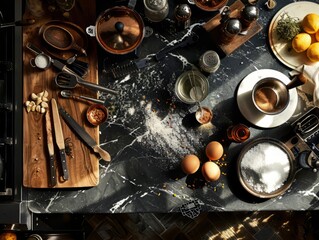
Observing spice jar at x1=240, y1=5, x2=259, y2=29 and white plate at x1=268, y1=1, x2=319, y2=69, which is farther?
white plate at x1=268, y1=1, x2=319, y2=69

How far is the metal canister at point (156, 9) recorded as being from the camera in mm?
1783

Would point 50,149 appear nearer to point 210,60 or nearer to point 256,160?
point 210,60

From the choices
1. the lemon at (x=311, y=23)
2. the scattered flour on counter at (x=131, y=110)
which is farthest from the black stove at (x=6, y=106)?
the lemon at (x=311, y=23)

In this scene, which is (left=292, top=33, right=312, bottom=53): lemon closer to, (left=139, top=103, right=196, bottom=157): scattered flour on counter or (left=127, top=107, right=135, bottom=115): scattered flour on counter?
(left=139, top=103, right=196, bottom=157): scattered flour on counter

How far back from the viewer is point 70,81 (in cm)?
180

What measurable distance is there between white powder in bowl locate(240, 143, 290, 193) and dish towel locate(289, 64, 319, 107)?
0.29 metres

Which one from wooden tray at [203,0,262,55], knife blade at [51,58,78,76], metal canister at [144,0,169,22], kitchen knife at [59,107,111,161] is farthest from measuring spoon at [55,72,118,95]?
A: wooden tray at [203,0,262,55]

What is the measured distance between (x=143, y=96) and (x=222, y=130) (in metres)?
0.39

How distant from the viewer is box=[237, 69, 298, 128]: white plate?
1820 millimetres

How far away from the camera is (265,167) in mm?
1813

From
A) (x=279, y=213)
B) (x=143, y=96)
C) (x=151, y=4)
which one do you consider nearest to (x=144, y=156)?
(x=143, y=96)

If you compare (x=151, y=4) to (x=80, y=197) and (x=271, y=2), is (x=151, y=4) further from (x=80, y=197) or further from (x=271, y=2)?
(x=80, y=197)

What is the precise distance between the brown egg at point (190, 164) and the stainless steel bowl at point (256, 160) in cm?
19

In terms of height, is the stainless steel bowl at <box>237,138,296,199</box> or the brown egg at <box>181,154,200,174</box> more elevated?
the brown egg at <box>181,154,200,174</box>
